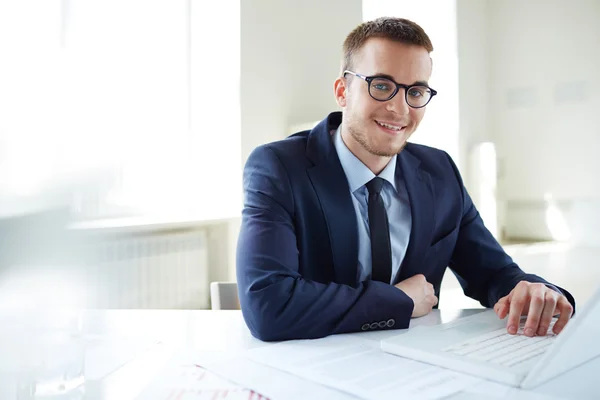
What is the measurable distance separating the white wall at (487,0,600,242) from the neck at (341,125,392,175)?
3756 millimetres

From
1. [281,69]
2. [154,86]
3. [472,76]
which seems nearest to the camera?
[154,86]

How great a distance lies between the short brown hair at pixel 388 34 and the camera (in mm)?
1393

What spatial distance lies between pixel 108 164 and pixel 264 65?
3022 mm

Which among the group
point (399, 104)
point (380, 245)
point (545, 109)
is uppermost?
point (545, 109)

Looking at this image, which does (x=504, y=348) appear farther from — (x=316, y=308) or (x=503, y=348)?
(x=316, y=308)

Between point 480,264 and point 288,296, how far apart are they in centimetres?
66

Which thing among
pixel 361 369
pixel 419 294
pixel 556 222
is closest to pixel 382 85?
pixel 419 294

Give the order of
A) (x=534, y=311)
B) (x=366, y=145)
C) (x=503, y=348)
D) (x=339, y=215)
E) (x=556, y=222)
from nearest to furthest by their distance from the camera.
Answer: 1. (x=503, y=348)
2. (x=534, y=311)
3. (x=339, y=215)
4. (x=366, y=145)
5. (x=556, y=222)

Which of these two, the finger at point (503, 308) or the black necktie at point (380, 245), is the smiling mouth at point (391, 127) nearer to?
the black necktie at point (380, 245)

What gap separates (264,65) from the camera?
338 cm

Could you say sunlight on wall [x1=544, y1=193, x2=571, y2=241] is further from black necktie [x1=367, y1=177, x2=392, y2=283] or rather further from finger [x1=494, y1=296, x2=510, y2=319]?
finger [x1=494, y1=296, x2=510, y2=319]

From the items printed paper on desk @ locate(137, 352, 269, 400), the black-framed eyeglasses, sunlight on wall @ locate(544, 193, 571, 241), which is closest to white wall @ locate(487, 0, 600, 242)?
sunlight on wall @ locate(544, 193, 571, 241)

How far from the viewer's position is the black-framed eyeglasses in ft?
4.50

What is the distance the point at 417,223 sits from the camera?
1438 millimetres
